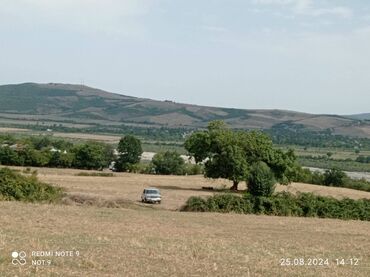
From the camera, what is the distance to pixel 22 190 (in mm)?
46594

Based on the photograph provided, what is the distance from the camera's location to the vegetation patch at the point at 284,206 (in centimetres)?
4803

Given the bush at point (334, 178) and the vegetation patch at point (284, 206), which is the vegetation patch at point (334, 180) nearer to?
the bush at point (334, 178)

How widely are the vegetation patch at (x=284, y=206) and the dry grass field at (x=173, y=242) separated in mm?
2709

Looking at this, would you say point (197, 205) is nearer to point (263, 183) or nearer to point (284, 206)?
point (284, 206)

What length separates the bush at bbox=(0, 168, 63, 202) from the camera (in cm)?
4631

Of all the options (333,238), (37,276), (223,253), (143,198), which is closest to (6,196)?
(143,198)

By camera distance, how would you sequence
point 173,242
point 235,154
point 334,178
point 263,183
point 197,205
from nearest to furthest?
1. point 173,242
2. point 197,205
3. point 263,183
4. point 235,154
5. point 334,178

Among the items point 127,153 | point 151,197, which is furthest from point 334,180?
point 151,197

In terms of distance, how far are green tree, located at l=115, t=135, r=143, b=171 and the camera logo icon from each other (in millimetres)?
99346

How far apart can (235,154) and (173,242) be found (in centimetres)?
4816

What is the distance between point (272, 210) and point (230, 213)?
3788mm

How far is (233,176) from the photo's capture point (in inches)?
2874

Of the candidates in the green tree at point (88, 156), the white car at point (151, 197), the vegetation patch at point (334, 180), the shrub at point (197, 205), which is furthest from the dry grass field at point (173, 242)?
the green tree at point (88, 156)

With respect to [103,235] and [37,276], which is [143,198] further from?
[37,276]
